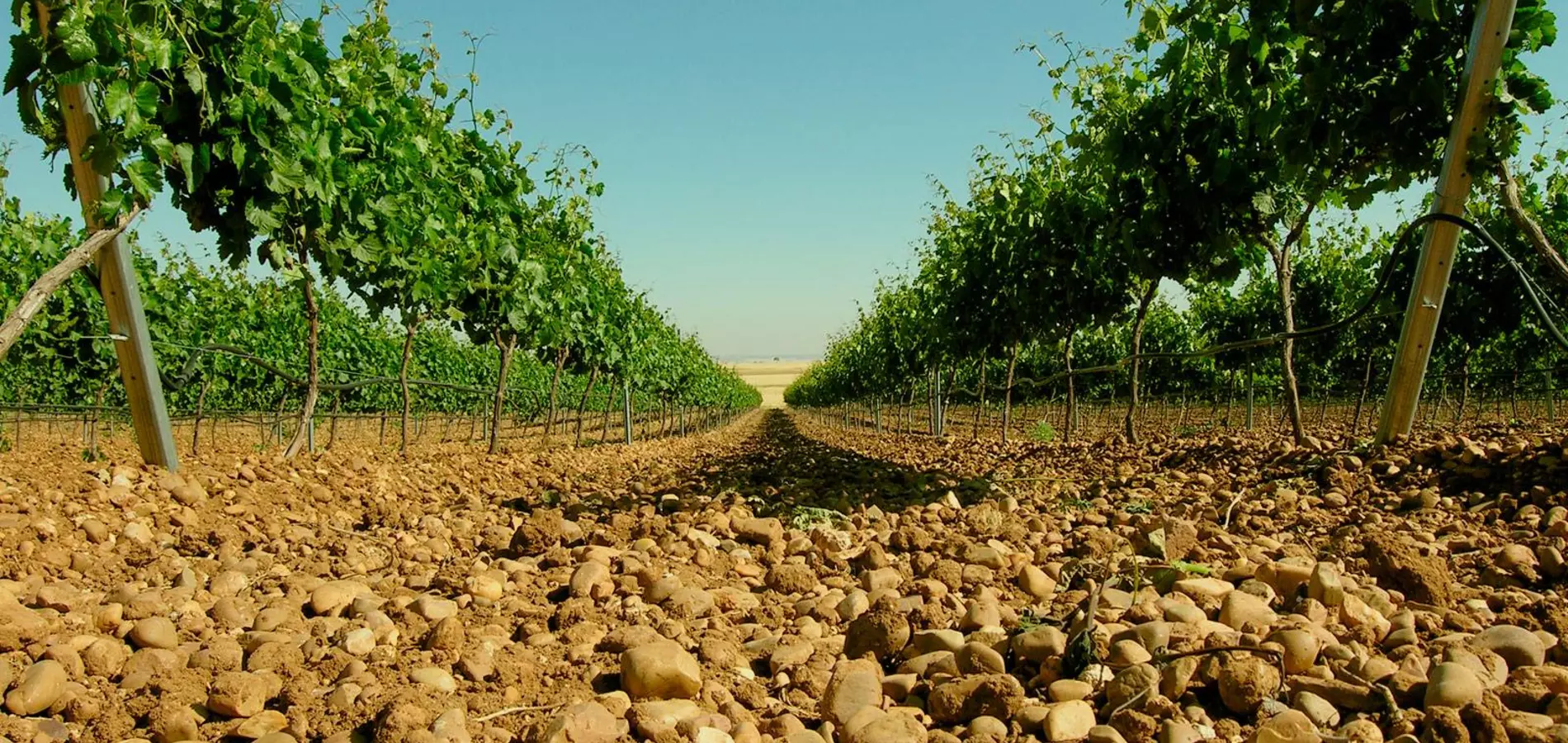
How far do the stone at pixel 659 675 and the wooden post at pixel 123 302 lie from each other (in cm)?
407

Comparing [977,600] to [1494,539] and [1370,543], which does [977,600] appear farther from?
[1494,539]

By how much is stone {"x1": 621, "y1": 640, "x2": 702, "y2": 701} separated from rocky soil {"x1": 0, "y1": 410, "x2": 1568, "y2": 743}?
0.01 metres

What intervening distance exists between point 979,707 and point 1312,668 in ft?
2.58

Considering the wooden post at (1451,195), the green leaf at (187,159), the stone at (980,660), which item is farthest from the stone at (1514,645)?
the green leaf at (187,159)

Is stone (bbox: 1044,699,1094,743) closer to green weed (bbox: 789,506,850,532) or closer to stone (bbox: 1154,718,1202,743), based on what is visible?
stone (bbox: 1154,718,1202,743)

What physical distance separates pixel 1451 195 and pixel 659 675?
4.51 metres

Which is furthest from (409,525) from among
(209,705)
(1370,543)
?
(1370,543)

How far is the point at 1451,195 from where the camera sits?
4.29 m

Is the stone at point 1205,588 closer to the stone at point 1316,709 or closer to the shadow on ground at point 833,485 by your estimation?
the stone at point 1316,709

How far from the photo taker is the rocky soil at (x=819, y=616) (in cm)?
189

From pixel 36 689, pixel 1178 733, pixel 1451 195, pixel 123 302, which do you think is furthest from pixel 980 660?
pixel 123 302

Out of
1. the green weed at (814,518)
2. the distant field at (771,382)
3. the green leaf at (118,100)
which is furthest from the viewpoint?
the distant field at (771,382)

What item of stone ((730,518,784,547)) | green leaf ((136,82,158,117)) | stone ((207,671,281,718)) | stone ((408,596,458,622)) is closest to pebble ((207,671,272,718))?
stone ((207,671,281,718))

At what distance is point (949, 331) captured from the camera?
14.8m
